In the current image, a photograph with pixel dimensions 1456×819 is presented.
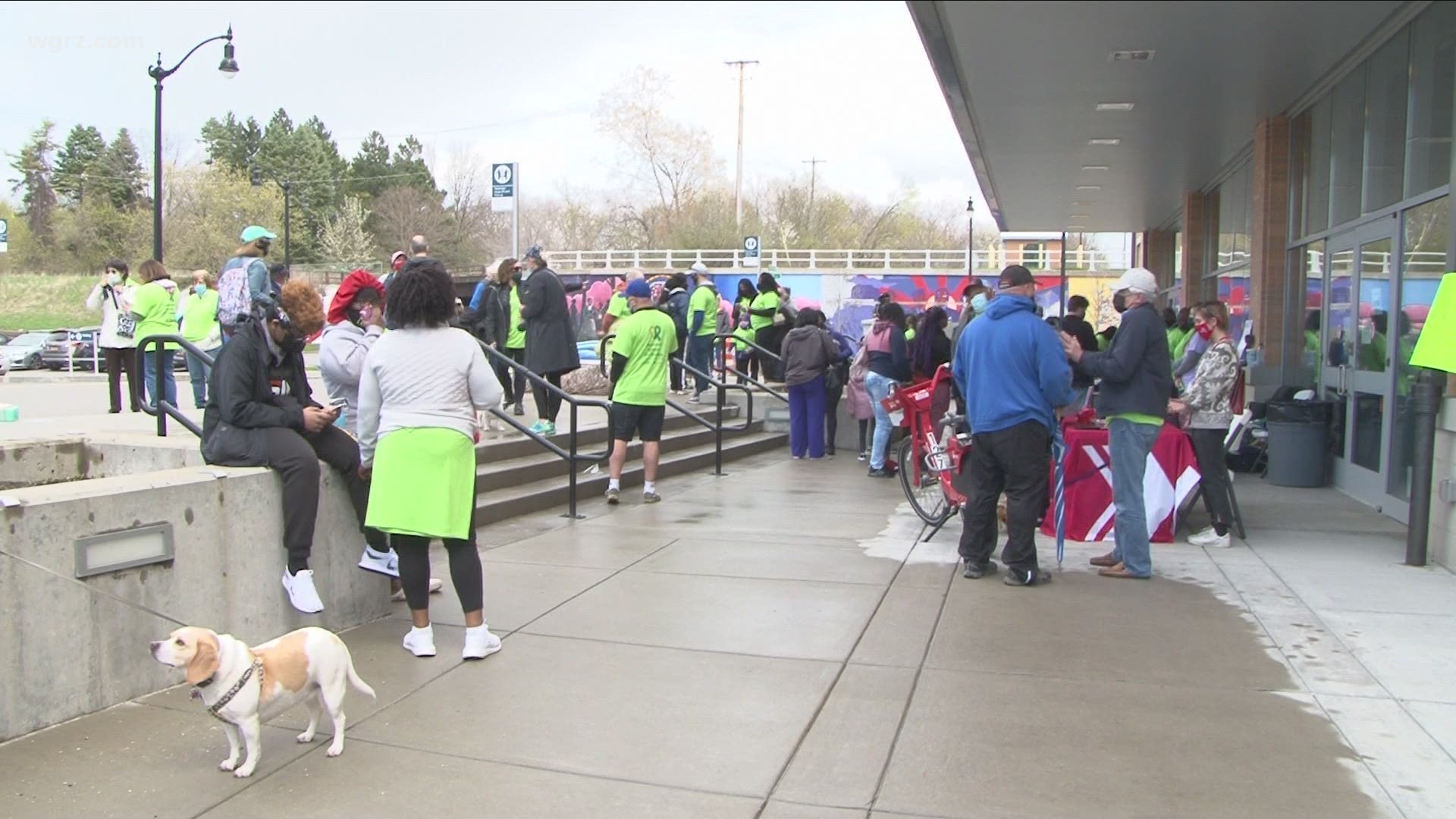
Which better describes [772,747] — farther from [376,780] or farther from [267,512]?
[267,512]

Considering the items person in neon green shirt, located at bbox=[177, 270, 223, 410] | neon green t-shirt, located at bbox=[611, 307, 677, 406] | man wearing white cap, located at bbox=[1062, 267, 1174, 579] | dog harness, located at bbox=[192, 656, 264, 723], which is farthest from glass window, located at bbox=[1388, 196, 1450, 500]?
person in neon green shirt, located at bbox=[177, 270, 223, 410]

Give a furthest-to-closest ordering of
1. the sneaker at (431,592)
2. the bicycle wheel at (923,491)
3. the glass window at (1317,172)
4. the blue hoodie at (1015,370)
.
Answer: the glass window at (1317,172) < the bicycle wheel at (923,491) < the blue hoodie at (1015,370) < the sneaker at (431,592)

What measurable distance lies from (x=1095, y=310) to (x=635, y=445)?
4175 cm

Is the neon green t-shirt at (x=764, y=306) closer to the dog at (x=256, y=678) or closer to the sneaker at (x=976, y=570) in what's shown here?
the sneaker at (x=976, y=570)

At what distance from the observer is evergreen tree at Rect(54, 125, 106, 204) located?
3194 inches

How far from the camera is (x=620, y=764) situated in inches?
160

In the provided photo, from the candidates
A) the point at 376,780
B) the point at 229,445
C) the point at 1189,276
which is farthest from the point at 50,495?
the point at 1189,276

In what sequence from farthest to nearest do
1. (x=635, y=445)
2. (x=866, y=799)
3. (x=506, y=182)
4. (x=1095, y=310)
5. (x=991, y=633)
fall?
(x=1095, y=310)
(x=506, y=182)
(x=635, y=445)
(x=991, y=633)
(x=866, y=799)

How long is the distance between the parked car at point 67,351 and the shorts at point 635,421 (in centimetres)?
2858

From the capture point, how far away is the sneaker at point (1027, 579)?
22.0 ft

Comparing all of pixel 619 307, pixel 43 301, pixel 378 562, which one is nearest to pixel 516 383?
pixel 619 307

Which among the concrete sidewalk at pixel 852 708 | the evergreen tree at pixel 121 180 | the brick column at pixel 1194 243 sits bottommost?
the concrete sidewalk at pixel 852 708

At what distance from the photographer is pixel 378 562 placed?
571 centimetres

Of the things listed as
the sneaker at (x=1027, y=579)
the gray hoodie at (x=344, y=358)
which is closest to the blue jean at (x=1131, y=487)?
the sneaker at (x=1027, y=579)
